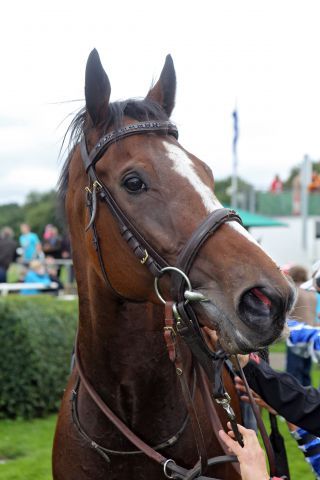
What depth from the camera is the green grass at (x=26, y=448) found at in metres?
5.82

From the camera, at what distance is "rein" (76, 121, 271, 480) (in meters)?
2.46

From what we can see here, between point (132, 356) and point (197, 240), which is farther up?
point (197, 240)

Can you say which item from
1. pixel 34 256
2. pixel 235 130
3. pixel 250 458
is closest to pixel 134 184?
pixel 250 458

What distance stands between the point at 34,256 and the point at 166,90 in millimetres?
12252

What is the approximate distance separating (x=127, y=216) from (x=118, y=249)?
Answer: 0.15 meters

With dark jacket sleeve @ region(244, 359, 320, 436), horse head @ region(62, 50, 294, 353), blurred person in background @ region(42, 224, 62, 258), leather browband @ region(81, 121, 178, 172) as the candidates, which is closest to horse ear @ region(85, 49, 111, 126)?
horse head @ region(62, 50, 294, 353)

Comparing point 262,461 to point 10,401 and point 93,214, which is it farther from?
point 10,401

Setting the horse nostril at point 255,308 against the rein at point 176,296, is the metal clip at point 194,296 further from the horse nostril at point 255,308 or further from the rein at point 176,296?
the horse nostril at point 255,308

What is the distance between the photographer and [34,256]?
15.1m

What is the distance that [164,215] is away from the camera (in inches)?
102

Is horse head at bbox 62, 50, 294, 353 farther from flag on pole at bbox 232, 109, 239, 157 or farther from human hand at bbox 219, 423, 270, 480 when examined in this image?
flag on pole at bbox 232, 109, 239, 157

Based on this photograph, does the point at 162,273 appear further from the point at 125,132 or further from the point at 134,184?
the point at 125,132

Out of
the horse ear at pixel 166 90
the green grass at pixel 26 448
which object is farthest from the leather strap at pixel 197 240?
the green grass at pixel 26 448

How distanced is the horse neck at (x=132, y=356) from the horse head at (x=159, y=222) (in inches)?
4.8
